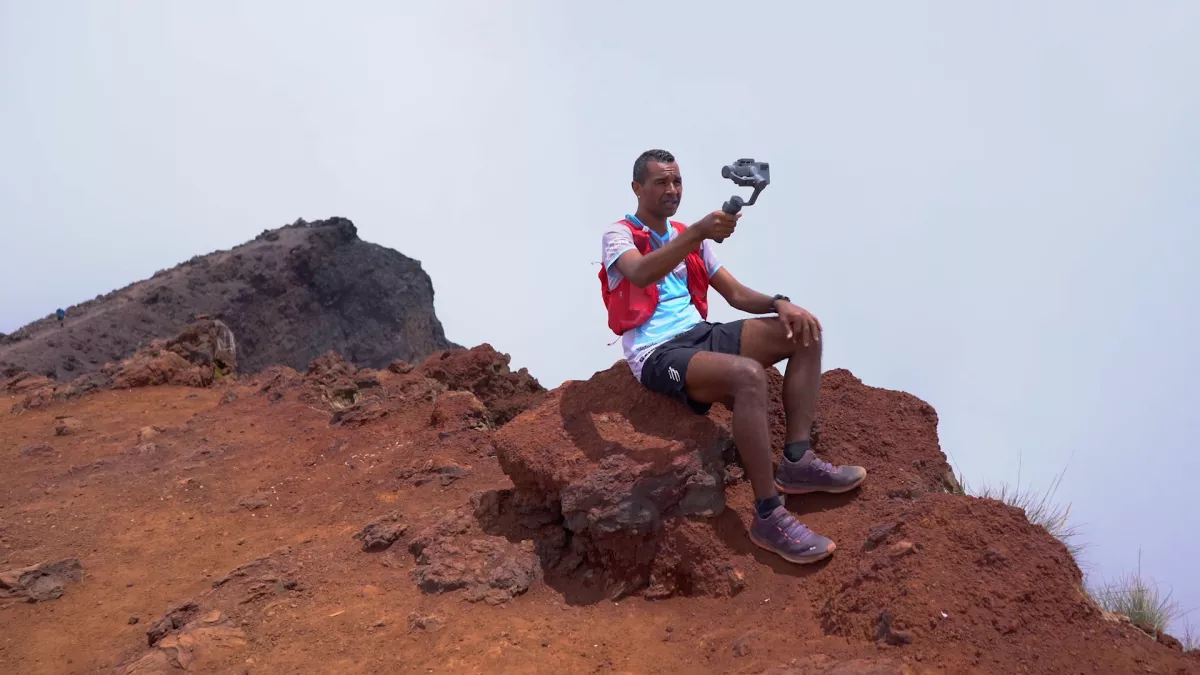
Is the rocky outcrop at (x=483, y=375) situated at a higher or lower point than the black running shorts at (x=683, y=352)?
higher

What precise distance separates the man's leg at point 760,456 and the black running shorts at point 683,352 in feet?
0.55

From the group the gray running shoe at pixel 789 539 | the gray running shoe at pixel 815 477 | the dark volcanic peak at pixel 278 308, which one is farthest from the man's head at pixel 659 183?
the dark volcanic peak at pixel 278 308

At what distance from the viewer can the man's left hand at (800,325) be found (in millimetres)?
3412

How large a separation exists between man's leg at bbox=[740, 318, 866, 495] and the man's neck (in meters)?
0.69

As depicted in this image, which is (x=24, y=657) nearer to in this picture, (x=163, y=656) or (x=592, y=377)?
(x=163, y=656)

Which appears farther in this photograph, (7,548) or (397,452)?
(397,452)

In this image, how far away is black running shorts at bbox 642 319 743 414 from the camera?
11.4 feet

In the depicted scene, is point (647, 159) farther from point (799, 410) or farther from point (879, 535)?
point (879, 535)

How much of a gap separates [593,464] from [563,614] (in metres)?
0.66

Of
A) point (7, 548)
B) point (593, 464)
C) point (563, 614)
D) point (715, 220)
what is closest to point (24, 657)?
point (7, 548)

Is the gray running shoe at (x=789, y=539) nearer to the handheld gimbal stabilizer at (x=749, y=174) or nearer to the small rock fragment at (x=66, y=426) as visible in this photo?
the handheld gimbal stabilizer at (x=749, y=174)

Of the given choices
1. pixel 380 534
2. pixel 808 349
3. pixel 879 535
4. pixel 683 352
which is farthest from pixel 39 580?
pixel 879 535

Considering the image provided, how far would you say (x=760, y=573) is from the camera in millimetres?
3279

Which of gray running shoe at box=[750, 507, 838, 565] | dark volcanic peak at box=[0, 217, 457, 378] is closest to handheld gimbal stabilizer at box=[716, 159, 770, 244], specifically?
gray running shoe at box=[750, 507, 838, 565]
